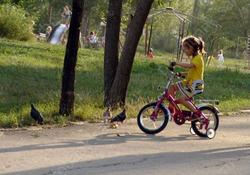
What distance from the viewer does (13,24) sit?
26500mm

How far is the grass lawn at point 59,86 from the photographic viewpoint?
35.9ft

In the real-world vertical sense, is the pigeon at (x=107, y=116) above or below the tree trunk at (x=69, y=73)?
below

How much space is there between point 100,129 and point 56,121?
0.83 metres

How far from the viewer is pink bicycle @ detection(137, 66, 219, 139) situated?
965 centimetres

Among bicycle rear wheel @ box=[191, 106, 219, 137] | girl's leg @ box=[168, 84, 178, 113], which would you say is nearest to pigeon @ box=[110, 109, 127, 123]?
girl's leg @ box=[168, 84, 178, 113]

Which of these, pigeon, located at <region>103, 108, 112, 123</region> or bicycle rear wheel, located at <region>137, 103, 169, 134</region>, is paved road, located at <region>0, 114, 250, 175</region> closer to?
bicycle rear wheel, located at <region>137, 103, 169, 134</region>

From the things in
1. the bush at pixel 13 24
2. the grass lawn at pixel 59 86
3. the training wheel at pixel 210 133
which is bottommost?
the training wheel at pixel 210 133

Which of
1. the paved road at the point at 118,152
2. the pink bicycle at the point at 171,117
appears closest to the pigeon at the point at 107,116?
the paved road at the point at 118,152

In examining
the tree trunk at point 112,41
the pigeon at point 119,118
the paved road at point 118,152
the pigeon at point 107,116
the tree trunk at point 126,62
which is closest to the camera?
the paved road at point 118,152

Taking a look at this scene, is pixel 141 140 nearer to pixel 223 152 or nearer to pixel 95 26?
pixel 223 152

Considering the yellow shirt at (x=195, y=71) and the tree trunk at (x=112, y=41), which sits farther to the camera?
the tree trunk at (x=112, y=41)

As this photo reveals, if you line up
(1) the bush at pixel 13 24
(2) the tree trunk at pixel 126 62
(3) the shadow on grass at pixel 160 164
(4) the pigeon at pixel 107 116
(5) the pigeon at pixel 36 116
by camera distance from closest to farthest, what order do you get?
(3) the shadow on grass at pixel 160 164
(5) the pigeon at pixel 36 116
(4) the pigeon at pixel 107 116
(2) the tree trunk at pixel 126 62
(1) the bush at pixel 13 24

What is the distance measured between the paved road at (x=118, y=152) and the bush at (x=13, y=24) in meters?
16.7

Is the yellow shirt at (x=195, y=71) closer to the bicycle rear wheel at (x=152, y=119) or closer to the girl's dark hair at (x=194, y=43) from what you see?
the girl's dark hair at (x=194, y=43)
